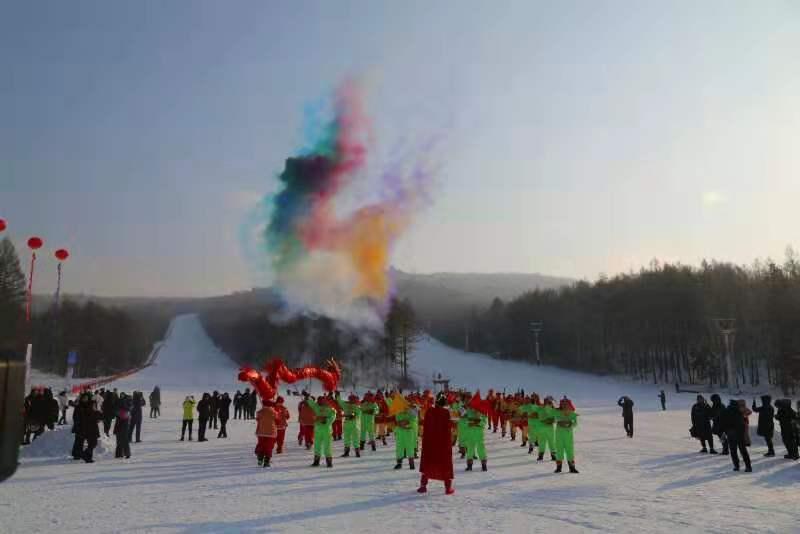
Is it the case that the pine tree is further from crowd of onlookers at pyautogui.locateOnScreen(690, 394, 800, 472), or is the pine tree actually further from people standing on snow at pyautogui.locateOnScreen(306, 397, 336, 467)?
crowd of onlookers at pyautogui.locateOnScreen(690, 394, 800, 472)

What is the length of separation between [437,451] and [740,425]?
818cm

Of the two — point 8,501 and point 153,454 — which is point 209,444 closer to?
point 153,454

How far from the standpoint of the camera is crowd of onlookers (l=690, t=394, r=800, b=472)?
1405 cm

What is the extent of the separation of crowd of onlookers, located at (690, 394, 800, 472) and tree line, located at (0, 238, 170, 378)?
6132 cm

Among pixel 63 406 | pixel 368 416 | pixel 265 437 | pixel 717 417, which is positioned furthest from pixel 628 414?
pixel 63 406

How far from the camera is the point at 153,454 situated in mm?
17219

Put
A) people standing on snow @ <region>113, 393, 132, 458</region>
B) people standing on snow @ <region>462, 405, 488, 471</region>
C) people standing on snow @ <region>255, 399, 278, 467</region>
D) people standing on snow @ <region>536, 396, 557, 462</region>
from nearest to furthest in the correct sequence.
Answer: people standing on snow @ <region>462, 405, 488, 471</region> < people standing on snow @ <region>255, 399, 278, 467</region> < people standing on snow @ <region>536, 396, 557, 462</region> < people standing on snow @ <region>113, 393, 132, 458</region>

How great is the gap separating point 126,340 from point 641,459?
299ft

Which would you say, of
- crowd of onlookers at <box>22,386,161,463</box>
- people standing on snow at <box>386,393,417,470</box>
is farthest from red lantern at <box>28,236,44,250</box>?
people standing on snow at <box>386,393,417,470</box>

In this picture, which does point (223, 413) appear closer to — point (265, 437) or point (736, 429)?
point (265, 437)

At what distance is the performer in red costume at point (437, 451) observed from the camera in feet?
36.5

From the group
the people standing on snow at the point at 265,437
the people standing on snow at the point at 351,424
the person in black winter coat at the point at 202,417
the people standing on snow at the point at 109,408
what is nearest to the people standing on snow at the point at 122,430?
the people standing on snow at the point at 109,408

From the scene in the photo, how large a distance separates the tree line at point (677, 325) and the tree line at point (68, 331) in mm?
60324

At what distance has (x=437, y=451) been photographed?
446 inches
